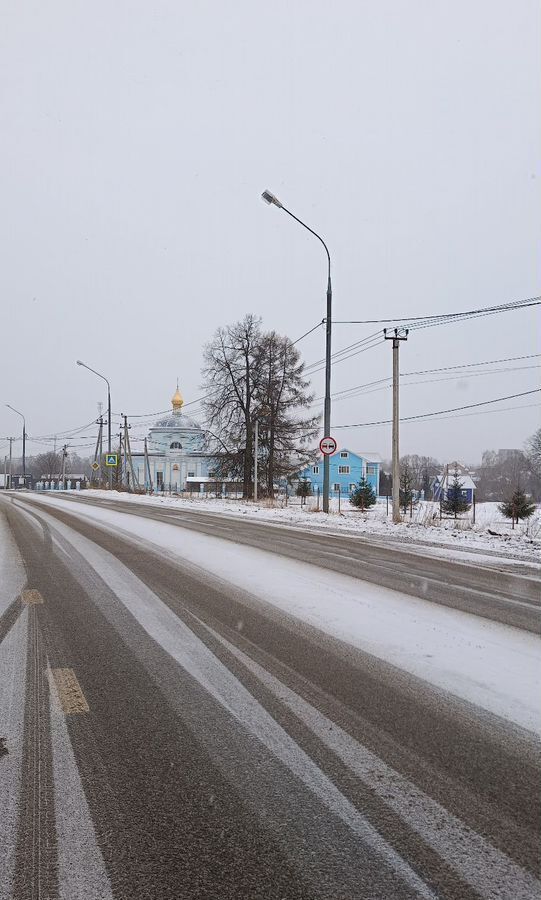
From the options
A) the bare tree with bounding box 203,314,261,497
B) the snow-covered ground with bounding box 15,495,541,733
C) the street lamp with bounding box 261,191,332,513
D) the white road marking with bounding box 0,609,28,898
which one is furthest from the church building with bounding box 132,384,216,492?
the white road marking with bounding box 0,609,28,898

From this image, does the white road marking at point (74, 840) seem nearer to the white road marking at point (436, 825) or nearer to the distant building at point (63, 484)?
the white road marking at point (436, 825)

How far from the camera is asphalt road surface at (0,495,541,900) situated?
233 centimetres

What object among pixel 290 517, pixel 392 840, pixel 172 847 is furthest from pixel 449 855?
pixel 290 517

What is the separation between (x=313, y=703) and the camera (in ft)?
13.4

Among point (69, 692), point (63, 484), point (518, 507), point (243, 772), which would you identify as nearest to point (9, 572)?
point (69, 692)

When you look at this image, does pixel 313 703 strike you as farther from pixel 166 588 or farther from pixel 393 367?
pixel 393 367

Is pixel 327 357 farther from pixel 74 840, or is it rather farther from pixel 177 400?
pixel 177 400

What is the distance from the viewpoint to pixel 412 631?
19.7ft

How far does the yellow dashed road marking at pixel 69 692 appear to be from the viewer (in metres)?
3.97

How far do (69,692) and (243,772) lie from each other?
1652 millimetres

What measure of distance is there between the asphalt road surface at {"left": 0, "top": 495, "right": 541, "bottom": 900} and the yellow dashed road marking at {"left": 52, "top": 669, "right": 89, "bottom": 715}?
2 cm

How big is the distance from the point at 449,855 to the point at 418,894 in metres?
0.29

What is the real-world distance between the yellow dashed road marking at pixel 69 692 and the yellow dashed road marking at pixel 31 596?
270 cm

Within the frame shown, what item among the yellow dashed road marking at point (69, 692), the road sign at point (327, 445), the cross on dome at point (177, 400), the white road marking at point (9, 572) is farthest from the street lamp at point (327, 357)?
the cross on dome at point (177, 400)
